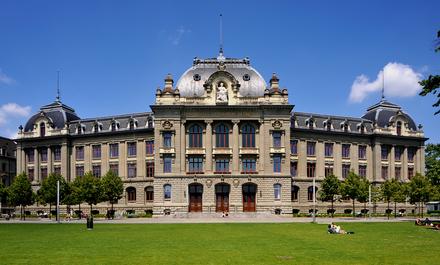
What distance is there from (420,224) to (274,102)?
36.3m

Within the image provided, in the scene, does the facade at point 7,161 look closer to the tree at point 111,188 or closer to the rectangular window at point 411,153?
the tree at point 111,188

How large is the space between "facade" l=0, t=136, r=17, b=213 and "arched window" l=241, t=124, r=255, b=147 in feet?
194

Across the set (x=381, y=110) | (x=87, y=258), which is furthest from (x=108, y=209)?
(x=87, y=258)

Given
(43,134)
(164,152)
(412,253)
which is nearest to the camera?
(412,253)

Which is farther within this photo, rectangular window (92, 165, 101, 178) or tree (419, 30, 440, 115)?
rectangular window (92, 165, 101, 178)

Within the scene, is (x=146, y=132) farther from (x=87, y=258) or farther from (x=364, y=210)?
(x=87, y=258)

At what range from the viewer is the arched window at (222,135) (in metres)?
85.8

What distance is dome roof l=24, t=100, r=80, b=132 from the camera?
102438mm

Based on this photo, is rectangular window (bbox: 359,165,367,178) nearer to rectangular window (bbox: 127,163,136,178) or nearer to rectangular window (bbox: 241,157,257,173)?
rectangular window (bbox: 241,157,257,173)

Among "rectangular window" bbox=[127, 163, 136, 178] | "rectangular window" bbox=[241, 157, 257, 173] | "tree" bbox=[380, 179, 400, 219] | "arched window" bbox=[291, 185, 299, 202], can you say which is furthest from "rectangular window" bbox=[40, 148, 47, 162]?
"tree" bbox=[380, 179, 400, 219]

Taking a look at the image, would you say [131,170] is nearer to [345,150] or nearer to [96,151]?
[96,151]

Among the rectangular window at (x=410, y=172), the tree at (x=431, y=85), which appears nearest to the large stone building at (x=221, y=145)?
the rectangular window at (x=410, y=172)

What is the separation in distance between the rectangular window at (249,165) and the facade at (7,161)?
58849mm

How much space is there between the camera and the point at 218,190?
85.1m
